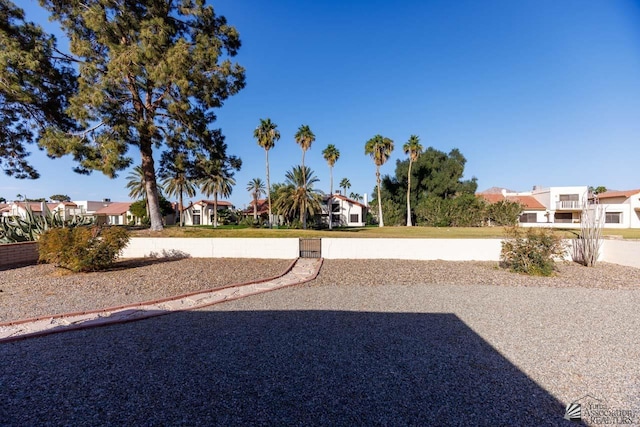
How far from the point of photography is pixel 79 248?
8812mm

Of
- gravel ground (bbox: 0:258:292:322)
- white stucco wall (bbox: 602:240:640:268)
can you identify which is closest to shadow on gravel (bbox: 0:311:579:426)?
gravel ground (bbox: 0:258:292:322)

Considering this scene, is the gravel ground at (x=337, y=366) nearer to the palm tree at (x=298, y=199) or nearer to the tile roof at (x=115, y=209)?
the palm tree at (x=298, y=199)

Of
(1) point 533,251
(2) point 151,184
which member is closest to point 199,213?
(2) point 151,184

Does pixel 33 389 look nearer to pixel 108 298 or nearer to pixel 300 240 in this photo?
pixel 108 298

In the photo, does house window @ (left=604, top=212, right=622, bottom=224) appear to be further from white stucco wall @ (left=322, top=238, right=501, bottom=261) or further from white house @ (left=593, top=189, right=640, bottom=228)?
white stucco wall @ (left=322, top=238, right=501, bottom=261)

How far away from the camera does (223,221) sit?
155ft

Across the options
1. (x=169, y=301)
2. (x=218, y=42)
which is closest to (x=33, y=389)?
(x=169, y=301)

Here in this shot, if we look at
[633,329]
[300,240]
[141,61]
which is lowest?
[633,329]

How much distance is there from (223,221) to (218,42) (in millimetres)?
37169

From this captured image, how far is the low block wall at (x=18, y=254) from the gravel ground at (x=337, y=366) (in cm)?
921

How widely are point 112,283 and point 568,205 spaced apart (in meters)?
49.9

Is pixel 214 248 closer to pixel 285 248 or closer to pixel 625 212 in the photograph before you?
pixel 285 248

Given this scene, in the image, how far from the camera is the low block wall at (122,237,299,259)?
12.5 m

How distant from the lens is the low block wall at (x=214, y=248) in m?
12.5
